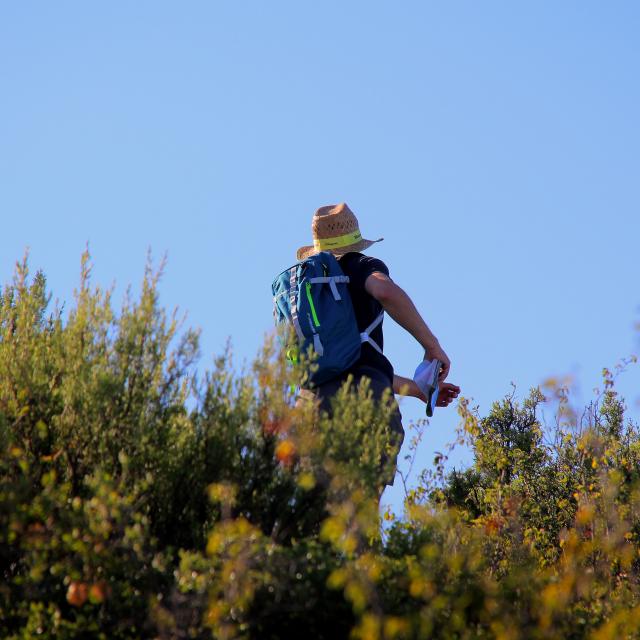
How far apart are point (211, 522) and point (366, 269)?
2.31 metres

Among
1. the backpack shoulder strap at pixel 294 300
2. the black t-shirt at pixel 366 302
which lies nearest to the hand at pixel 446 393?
the black t-shirt at pixel 366 302

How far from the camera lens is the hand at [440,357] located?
7.13 metres

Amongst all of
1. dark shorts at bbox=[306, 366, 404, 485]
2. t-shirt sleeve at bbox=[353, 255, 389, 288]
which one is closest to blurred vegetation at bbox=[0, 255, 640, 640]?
dark shorts at bbox=[306, 366, 404, 485]

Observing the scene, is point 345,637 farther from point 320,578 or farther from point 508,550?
point 508,550

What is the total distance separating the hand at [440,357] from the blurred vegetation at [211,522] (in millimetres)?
1035

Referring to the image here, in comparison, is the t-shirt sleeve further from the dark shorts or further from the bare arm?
the dark shorts

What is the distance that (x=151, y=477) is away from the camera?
525 centimetres

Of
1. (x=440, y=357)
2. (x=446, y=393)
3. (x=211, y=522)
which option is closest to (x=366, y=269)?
(x=440, y=357)

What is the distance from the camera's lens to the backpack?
673 centimetres

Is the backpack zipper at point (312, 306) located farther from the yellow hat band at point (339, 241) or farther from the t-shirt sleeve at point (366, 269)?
the yellow hat band at point (339, 241)

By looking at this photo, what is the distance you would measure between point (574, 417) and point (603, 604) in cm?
458

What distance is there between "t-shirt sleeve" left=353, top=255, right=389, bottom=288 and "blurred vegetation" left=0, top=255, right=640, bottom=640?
1381 millimetres

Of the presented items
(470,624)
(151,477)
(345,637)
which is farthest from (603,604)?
(151,477)

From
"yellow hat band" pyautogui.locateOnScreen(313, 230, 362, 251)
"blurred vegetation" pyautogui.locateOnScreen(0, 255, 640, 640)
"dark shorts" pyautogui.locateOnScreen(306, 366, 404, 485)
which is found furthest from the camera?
"yellow hat band" pyautogui.locateOnScreen(313, 230, 362, 251)
